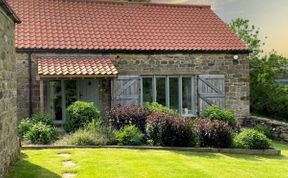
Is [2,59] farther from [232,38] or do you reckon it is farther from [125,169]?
[232,38]

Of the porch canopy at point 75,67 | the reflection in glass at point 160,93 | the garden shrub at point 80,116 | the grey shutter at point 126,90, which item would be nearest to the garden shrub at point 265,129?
the reflection in glass at point 160,93

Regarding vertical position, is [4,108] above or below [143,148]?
above

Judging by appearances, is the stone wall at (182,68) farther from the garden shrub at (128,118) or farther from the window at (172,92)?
the garden shrub at (128,118)

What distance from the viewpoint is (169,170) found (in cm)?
909

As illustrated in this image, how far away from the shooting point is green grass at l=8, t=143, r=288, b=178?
8.68m

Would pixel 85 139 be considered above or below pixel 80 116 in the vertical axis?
below

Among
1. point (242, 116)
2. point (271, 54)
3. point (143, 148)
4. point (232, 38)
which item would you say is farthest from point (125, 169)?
point (271, 54)

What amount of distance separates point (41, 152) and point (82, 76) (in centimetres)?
480

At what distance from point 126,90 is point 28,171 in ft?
28.2

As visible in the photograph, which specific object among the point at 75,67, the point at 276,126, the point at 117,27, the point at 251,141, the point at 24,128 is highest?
the point at 117,27

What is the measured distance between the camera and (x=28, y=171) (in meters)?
8.61

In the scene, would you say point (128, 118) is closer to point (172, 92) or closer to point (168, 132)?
point (168, 132)

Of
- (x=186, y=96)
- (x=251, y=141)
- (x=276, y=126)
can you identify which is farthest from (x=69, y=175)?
(x=276, y=126)

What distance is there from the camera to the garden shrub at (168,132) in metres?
12.3
